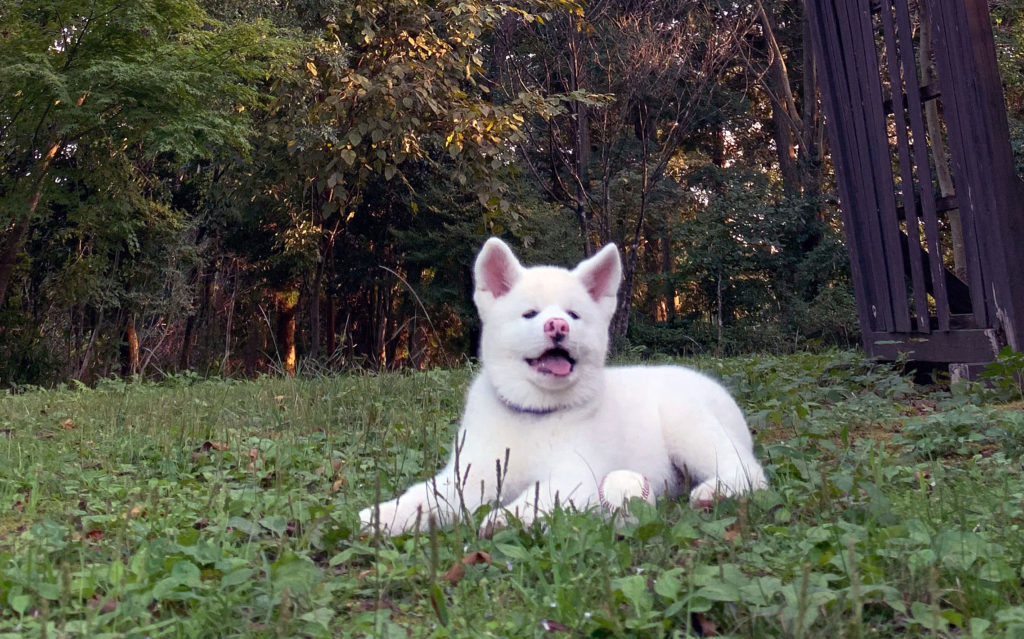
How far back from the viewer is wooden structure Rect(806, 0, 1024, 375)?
7.14 m

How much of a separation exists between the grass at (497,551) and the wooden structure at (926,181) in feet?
7.57

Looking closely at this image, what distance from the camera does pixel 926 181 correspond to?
7.81 metres

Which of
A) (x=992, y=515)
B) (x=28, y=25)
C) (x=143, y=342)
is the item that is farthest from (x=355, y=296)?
(x=992, y=515)

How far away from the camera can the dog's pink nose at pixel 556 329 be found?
11.8 ft

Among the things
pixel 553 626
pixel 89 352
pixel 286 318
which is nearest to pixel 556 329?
pixel 553 626

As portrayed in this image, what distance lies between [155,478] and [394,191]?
14.8m

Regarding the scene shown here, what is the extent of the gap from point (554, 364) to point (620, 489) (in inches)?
21.0

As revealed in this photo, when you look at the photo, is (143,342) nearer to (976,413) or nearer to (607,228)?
(607,228)

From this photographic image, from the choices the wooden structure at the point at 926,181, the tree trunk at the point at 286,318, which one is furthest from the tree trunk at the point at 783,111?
the wooden structure at the point at 926,181

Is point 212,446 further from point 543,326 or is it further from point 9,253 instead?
point 9,253

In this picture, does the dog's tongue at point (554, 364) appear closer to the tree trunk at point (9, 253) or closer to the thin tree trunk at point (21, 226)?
the thin tree trunk at point (21, 226)

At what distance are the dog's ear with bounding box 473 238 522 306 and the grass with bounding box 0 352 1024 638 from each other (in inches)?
38.1

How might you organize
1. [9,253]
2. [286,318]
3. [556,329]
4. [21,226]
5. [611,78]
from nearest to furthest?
1. [556,329]
2. [21,226]
3. [9,253]
4. [611,78]
5. [286,318]

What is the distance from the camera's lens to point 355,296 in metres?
21.5
